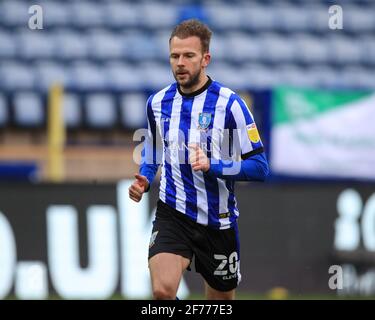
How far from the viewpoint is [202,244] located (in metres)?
6.57

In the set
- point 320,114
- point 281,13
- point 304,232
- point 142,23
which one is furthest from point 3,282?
point 281,13

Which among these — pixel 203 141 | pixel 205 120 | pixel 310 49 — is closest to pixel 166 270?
pixel 203 141

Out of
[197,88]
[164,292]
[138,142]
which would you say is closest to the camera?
[164,292]

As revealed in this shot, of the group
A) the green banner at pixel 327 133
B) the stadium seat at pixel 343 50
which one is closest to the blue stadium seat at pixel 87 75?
the green banner at pixel 327 133

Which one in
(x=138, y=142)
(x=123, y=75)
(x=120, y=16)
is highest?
(x=120, y=16)

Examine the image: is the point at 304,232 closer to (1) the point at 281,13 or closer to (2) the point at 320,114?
(2) the point at 320,114

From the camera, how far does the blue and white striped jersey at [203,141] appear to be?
21.3 ft

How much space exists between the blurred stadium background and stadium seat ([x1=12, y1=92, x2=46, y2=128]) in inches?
0.6

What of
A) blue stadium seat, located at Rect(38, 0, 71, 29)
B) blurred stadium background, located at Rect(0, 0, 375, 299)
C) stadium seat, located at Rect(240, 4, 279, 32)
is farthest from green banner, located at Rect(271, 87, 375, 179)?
blue stadium seat, located at Rect(38, 0, 71, 29)

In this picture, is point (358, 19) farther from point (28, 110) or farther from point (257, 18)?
point (28, 110)

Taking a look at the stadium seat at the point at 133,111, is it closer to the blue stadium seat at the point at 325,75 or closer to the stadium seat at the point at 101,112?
the stadium seat at the point at 101,112

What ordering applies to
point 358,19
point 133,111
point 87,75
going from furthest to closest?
point 358,19 < point 87,75 < point 133,111

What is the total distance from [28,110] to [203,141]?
7.26 meters

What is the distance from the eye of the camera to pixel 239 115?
21.2 feet
